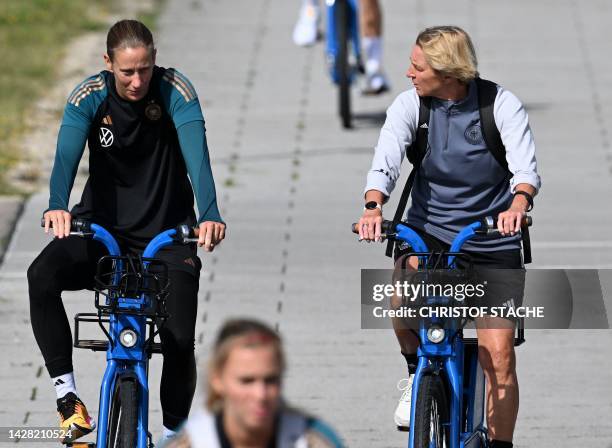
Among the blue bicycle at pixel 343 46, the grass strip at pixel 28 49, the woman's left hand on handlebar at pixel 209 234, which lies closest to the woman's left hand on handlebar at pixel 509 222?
the woman's left hand on handlebar at pixel 209 234

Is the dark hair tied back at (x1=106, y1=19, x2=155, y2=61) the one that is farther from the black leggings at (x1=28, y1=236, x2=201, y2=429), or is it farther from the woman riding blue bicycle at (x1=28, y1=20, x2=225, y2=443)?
the black leggings at (x1=28, y1=236, x2=201, y2=429)

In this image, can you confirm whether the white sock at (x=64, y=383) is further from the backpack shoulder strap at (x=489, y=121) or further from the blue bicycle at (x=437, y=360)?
the backpack shoulder strap at (x=489, y=121)

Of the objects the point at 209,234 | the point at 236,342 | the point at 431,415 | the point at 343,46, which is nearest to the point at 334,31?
the point at 343,46

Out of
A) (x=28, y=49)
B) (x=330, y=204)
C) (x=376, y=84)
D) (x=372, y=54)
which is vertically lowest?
(x=330, y=204)

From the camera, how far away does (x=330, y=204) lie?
11414 mm

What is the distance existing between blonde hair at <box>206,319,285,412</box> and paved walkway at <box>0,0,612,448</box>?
3164mm

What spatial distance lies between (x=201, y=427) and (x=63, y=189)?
2204mm

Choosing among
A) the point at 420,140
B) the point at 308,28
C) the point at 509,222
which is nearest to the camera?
the point at 509,222

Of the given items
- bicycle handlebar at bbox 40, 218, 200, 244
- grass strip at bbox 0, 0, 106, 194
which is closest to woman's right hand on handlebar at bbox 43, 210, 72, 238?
bicycle handlebar at bbox 40, 218, 200, 244

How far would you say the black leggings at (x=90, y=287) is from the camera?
619 centimetres

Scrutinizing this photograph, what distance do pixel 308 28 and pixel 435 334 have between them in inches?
328

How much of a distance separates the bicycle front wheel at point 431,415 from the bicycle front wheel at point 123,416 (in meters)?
1.03

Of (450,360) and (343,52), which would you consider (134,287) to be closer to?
(450,360)

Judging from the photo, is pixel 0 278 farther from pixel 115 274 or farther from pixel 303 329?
pixel 115 274
